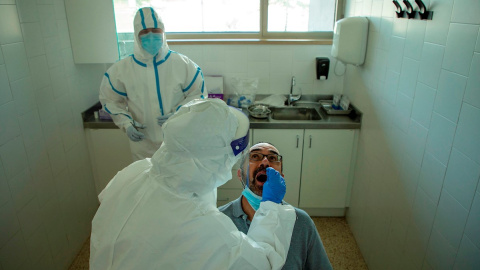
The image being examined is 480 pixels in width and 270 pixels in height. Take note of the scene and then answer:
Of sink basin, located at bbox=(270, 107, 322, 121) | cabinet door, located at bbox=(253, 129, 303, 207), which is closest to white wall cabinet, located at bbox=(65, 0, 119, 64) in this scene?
cabinet door, located at bbox=(253, 129, 303, 207)

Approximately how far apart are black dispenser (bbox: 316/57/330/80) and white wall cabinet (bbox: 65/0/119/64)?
1705mm

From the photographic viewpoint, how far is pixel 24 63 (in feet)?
6.43

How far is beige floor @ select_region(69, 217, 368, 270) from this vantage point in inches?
96.4

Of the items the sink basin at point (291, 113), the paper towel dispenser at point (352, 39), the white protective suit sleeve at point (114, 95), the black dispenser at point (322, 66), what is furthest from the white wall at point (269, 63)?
the white protective suit sleeve at point (114, 95)

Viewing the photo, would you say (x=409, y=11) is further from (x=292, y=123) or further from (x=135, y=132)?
(x=135, y=132)

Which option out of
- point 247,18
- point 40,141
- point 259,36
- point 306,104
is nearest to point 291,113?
point 306,104

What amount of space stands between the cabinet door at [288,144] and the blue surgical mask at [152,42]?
3.31 feet

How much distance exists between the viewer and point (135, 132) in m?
2.28

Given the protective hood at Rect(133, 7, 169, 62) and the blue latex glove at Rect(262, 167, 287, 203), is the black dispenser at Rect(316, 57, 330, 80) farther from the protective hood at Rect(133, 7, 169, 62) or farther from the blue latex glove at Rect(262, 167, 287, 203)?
the blue latex glove at Rect(262, 167, 287, 203)

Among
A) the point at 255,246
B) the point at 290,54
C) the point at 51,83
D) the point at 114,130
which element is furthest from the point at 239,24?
the point at 255,246

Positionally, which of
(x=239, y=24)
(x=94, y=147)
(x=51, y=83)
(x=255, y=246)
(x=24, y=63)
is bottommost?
(x=94, y=147)

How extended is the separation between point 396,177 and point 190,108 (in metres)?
1.46

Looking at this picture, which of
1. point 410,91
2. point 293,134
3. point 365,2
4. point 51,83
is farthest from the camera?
point 293,134

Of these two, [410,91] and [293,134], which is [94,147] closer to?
[293,134]
